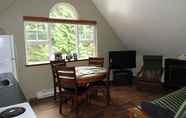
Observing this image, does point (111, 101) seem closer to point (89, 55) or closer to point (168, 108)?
point (89, 55)

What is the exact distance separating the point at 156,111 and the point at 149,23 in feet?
10.1

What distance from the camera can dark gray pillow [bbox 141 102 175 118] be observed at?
1349 millimetres

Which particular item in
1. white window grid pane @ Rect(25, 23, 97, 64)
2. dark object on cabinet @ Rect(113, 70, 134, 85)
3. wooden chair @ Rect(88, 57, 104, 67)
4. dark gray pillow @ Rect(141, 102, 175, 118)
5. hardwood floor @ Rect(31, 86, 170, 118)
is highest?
white window grid pane @ Rect(25, 23, 97, 64)

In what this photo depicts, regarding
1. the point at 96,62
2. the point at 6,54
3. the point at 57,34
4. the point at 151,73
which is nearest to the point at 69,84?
the point at 6,54

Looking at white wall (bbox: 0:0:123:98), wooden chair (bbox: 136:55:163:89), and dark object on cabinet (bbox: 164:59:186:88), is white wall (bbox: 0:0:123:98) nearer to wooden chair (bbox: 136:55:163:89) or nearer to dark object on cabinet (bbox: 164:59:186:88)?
wooden chair (bbox: 136:55:163:89)

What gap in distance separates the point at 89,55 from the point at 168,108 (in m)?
3.67

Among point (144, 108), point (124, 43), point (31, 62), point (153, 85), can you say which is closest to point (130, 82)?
point (153, 85)

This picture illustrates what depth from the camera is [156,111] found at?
1.39 metres

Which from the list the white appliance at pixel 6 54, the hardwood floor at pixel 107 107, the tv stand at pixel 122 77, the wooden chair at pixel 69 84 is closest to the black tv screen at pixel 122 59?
the tv stand at pixel 122 77

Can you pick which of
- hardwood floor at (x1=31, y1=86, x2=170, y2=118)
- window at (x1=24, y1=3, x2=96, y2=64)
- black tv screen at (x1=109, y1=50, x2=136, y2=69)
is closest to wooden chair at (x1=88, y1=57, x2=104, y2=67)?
window at (x1=24, y1=3, x2=96, y2=64)

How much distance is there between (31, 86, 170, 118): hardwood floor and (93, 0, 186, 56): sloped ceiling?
50.9 inches

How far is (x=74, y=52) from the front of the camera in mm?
4609

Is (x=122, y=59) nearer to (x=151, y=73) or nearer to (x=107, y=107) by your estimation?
(x=151, y=73)

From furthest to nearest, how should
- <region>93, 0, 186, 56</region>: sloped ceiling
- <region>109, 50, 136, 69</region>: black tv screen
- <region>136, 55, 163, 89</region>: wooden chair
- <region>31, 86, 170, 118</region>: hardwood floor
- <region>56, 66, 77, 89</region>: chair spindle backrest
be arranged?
<region>109, 50, 136, 69</region>: black tv screen, <region>136, 55, 163, 89</region>: wooden chair, <region>93, 0, 186, 56</region>: sloped ceiling, <region>31, 86, 170, 118</region>: hardwood floor, <region>56, 66, 77, 89</region>: chair spindle backrest
